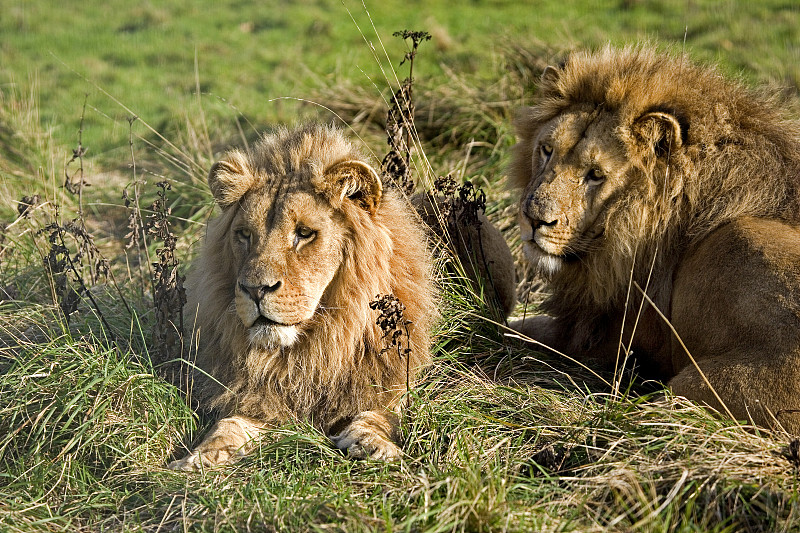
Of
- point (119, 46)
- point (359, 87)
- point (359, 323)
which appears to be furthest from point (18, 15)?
point (359, 323)

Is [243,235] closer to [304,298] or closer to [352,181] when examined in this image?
[304,298]

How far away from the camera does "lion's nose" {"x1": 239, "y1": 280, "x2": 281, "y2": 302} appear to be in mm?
3949

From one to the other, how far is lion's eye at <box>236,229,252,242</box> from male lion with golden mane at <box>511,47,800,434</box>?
1445mm

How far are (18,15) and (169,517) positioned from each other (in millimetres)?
13363

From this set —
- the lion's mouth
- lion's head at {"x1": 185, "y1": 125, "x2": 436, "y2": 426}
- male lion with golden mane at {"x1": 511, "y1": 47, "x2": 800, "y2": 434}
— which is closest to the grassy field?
lion's head at {"x1": 185, "y1": 125, "x2": 436, "y2": 426}

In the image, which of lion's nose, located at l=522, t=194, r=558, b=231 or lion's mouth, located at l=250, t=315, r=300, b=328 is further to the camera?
lion's nose, located at l=522, t=194, r=558, b=231

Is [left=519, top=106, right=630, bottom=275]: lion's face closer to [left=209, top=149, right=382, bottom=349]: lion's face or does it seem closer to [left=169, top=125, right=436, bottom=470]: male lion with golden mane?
[left=169, top=125, right=436, bottom=470]: male lion with golden mane

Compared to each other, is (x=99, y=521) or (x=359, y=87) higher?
(x=359, y=87)

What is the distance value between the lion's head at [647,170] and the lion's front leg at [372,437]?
48.1 inches

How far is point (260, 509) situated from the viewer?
3.49 m

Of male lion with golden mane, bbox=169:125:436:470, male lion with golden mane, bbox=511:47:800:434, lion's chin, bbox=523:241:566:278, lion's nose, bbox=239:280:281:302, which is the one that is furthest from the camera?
lion's chin, bbox=523:241:566:278

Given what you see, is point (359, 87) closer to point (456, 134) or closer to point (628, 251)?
point (456, 134)

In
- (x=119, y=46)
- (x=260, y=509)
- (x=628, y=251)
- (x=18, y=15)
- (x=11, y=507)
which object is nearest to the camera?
(x=260, y=509)

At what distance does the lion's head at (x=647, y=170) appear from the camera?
446cm
